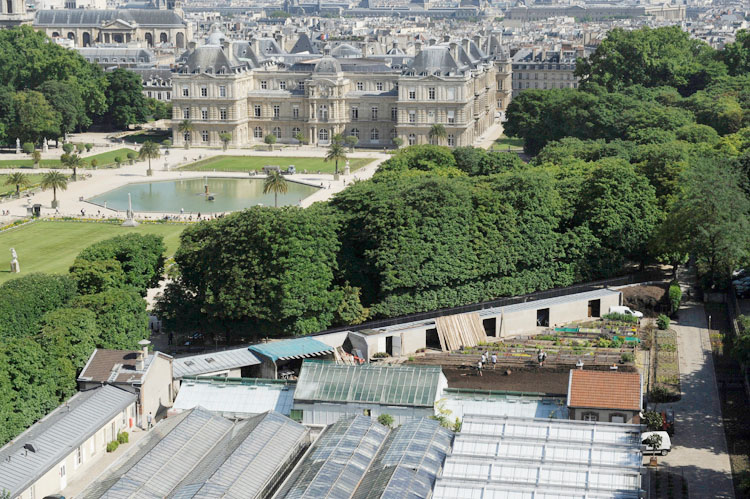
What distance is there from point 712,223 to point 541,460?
2831cm

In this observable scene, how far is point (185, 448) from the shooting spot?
47281 millimetres

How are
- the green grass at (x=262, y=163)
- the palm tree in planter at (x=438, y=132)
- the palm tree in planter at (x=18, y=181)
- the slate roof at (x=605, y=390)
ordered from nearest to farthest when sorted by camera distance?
1. the slate roof at (x=605, y=390)
2. the palm tree in planter at (x=18, y=181)
3. the green grass at (x=262, y=163)
4. the palm tree in planter at (x=438, y=132)

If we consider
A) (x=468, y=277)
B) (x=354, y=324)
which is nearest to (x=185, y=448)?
(x=354, y=324)

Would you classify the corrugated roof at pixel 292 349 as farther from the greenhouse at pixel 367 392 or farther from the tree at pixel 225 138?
the tree at pixel 225 138

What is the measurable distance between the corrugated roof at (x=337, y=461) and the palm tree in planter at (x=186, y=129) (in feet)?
304

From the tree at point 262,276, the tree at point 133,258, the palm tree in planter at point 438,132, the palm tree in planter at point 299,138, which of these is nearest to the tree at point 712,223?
the tree at point 262,276

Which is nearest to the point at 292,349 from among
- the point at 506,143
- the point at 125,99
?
the point at 506,143

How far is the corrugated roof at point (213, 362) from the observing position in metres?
56.9

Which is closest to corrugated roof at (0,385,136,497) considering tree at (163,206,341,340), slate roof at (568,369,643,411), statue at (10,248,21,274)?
tree at (163,206,341,340)

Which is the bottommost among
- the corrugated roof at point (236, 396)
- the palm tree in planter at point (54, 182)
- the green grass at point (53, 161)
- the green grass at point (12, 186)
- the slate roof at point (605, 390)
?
the corrugated roof at point (236, 396)

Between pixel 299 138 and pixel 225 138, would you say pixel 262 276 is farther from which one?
pixel 299 138

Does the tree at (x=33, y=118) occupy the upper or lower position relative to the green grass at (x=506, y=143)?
upper

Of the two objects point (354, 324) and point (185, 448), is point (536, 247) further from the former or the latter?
point (185, 448)

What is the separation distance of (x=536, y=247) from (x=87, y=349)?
25.9 metres
